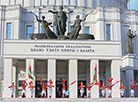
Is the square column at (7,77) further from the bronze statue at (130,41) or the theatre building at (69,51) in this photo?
the bronze statue at (130,41)

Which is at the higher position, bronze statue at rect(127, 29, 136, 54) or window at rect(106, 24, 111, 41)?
window at rect(106, 24, 111, 41)

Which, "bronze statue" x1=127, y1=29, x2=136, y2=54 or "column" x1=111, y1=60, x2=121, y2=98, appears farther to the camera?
"bronze statue" x1=127, y1=29, x2=136, y2=54

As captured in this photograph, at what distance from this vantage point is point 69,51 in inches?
1324

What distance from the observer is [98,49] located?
3394 centimetres

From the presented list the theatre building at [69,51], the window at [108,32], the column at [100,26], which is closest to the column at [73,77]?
the theatre building at [69,51]

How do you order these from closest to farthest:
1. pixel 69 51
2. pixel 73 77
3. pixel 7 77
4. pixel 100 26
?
Result: pixel 7 77
pixel 73 77
pixel 69 51
pixel 100 26

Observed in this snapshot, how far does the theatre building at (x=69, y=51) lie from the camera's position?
33.5 meters

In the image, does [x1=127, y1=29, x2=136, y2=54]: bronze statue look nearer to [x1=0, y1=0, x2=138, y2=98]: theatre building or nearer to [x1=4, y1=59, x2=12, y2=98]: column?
[x1=0, y1=0, x2=138, y2=98]: theatre building

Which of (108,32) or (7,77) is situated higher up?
(108,32)

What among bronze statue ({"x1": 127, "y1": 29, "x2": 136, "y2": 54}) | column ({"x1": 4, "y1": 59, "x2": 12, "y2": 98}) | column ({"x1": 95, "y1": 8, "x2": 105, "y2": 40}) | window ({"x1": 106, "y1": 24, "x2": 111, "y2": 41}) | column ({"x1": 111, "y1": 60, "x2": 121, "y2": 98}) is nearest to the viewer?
column ({"x1": 4, "y1": 59, "x2": 12, "y2": 98})

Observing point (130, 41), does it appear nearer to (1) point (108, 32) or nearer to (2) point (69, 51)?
(1) point (108, 32)

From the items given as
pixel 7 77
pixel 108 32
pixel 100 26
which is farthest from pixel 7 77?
pixel 108 32

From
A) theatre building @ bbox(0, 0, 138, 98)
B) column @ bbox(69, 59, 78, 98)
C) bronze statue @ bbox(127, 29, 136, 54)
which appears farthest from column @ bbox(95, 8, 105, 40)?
column @ bbox(69, 59, 78, 98)

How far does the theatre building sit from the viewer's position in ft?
110
